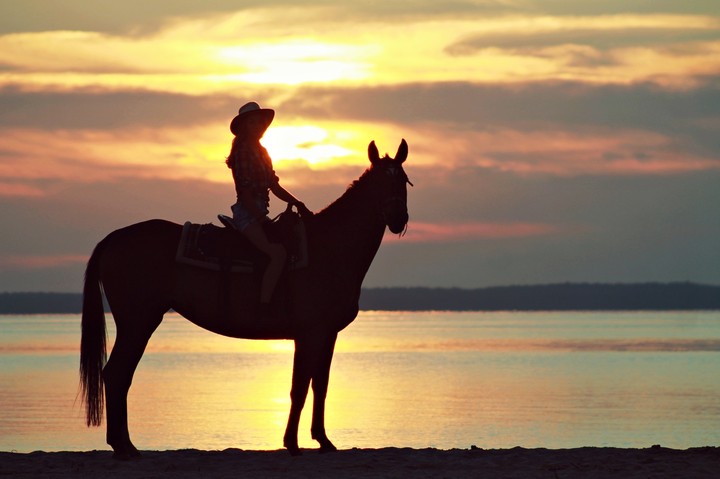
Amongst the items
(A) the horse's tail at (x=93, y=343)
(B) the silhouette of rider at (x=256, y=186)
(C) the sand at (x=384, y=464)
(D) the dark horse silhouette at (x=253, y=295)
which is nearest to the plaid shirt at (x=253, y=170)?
(B) the silhouette of rider at (x=256, y=186)

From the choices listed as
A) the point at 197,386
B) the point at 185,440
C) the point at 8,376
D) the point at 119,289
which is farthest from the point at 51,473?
the point at 8,376

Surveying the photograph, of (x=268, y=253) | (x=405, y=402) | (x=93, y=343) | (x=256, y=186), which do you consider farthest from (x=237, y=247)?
(x=405, y=402)

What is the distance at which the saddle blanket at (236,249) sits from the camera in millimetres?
11453

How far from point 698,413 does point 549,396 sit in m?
5.63

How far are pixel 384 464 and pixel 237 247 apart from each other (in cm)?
265

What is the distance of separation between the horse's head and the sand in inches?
90.3

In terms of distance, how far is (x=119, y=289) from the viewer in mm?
11602

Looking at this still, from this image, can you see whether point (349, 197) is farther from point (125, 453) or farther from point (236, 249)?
point (125, 453)

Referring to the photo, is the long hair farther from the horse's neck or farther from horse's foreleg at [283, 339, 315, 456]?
horse's foreleg at [283, 339, 315, 456]

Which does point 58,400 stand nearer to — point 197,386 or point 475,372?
point 197,386

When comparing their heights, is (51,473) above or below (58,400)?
above

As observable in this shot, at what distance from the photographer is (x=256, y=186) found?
1126 centimetres

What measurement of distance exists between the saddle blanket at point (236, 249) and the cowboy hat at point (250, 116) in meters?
0.98

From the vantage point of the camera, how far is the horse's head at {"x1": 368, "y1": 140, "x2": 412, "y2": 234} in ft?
36.8
